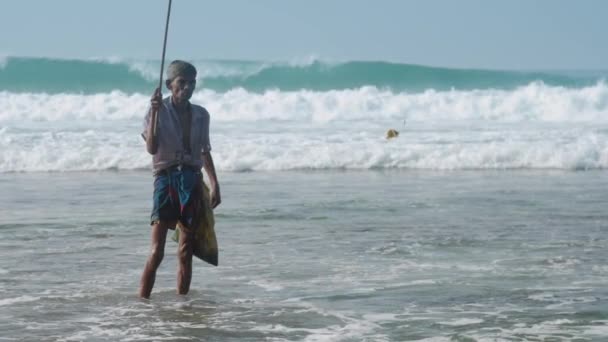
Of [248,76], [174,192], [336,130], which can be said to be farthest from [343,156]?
[248,76]

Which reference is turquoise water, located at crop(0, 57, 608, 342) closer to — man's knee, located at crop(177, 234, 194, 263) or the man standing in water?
man's knee, located at crop(177, 234, 194, 263)

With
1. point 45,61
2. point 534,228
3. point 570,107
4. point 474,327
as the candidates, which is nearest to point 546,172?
point 534,228

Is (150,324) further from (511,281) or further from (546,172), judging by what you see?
(546,172)

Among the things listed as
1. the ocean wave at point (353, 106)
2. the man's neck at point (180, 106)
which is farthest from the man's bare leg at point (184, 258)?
the ocean wave at point (353, 106)

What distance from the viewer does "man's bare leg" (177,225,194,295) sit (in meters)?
7.21

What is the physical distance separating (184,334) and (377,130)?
770 inches

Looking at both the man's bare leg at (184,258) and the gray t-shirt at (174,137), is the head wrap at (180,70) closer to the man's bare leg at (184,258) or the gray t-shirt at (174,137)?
the gray t-shirt at (174,137)

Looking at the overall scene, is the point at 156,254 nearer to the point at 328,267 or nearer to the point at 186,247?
the point at 186,247

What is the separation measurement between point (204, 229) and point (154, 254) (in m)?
0.34

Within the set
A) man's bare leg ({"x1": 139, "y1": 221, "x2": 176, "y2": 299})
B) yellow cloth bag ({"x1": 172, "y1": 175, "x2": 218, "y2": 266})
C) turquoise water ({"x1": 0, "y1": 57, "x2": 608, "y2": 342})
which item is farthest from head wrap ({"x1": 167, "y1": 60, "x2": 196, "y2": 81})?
turquoise water ({"x1": 0, "y1": 57, "x2": 608, "y2": 342})

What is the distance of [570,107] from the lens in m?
34.3

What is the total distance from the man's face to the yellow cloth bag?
21.0 inches

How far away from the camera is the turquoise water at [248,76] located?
43.0 m

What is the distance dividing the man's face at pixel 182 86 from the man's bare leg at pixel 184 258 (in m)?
0.82
